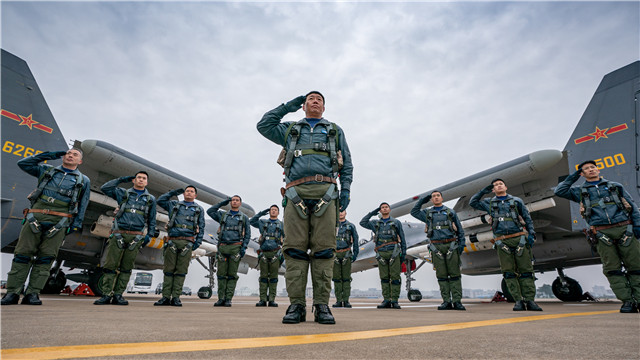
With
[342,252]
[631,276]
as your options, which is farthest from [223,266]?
[631,276]

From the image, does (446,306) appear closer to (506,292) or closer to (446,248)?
(446,248)

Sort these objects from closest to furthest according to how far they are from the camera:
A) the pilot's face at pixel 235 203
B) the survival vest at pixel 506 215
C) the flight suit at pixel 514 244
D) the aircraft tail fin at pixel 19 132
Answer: the flight suit at pixel 514 244
the survival vest at pixel 506 215
the pilot's face at pixel 235 203
the aircraft tail fin at pixel 19 132

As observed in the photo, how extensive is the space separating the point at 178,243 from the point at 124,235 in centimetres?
90

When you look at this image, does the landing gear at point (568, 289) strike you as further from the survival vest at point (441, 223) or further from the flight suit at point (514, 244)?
the survival vest at point (441, 223)

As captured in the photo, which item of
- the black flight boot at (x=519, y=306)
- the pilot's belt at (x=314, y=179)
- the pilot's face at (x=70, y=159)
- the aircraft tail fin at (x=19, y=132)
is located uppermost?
the aircraft tail fin at (x=19, y=132)

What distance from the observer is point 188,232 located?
6031mm

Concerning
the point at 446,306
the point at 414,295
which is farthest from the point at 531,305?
the point at 414,295

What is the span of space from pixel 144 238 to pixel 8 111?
19.0 ft

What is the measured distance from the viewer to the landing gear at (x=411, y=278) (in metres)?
12.7

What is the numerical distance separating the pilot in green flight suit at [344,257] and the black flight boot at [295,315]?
5.18m

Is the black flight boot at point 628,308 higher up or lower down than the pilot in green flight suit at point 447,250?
lower down

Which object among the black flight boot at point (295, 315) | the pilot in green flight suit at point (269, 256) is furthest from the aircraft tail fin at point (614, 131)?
the black flight boot at point (295, 315)

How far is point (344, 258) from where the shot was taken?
8211 millimetres

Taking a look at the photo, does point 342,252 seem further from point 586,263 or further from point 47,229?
point 586,263
